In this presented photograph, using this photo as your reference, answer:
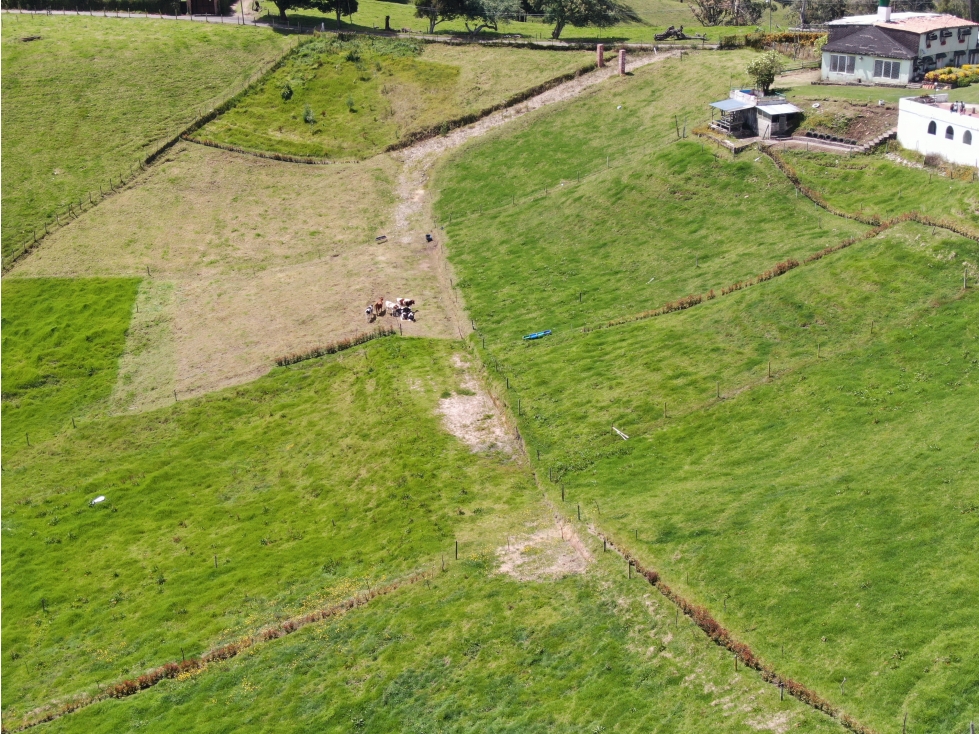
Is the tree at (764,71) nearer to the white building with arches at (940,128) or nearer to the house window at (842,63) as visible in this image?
the house window at (842,63)

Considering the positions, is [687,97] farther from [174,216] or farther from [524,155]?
[174,216]

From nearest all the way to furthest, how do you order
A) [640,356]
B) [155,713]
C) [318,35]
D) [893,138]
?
[155,713], [640,356], [893,138], [318,35]

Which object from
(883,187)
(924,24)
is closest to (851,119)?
(883,187)

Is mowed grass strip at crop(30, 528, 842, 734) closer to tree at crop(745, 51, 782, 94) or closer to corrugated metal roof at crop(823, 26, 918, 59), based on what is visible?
tree at crop(745, 51, 782, 94)

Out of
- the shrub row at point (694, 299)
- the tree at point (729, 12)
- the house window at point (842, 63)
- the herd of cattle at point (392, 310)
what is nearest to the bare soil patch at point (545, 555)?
the shrub row at point (694, 299)

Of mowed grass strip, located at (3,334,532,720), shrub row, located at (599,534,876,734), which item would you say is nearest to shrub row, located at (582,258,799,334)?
mowed grass strip, located at (3,334,532,720)

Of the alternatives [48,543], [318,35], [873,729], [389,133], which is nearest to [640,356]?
[873,729]

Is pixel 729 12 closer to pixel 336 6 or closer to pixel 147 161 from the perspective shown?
pixel 336 6
